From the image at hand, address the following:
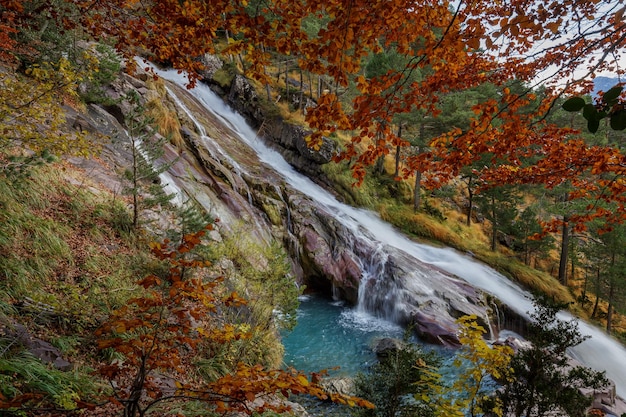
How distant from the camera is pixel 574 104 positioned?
1.25 meters

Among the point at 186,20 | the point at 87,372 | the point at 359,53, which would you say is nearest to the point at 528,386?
the point at 359,53

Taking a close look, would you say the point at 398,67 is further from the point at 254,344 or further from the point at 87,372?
the point at 87,372

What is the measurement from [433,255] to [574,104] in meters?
16.1

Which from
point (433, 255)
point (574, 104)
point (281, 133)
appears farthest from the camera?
point (281, 133)

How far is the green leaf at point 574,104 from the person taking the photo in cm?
122

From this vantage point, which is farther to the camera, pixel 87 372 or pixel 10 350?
pixel 87 372

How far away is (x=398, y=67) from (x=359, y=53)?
16.5m

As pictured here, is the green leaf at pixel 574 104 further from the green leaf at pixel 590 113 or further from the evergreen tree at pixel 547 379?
the evergreen tree at pixel 547 379

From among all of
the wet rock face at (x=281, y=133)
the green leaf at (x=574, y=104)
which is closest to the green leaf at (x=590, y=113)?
the green leaf at (x=574, y=104)

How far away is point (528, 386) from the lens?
4.67 meters

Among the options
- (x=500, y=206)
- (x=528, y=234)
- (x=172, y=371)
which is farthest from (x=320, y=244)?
(x=528, y=234)

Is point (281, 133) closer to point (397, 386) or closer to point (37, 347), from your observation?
point (397, 386)

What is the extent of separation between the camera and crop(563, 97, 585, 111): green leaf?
4.00ft

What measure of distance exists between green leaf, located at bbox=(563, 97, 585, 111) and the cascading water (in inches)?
471
